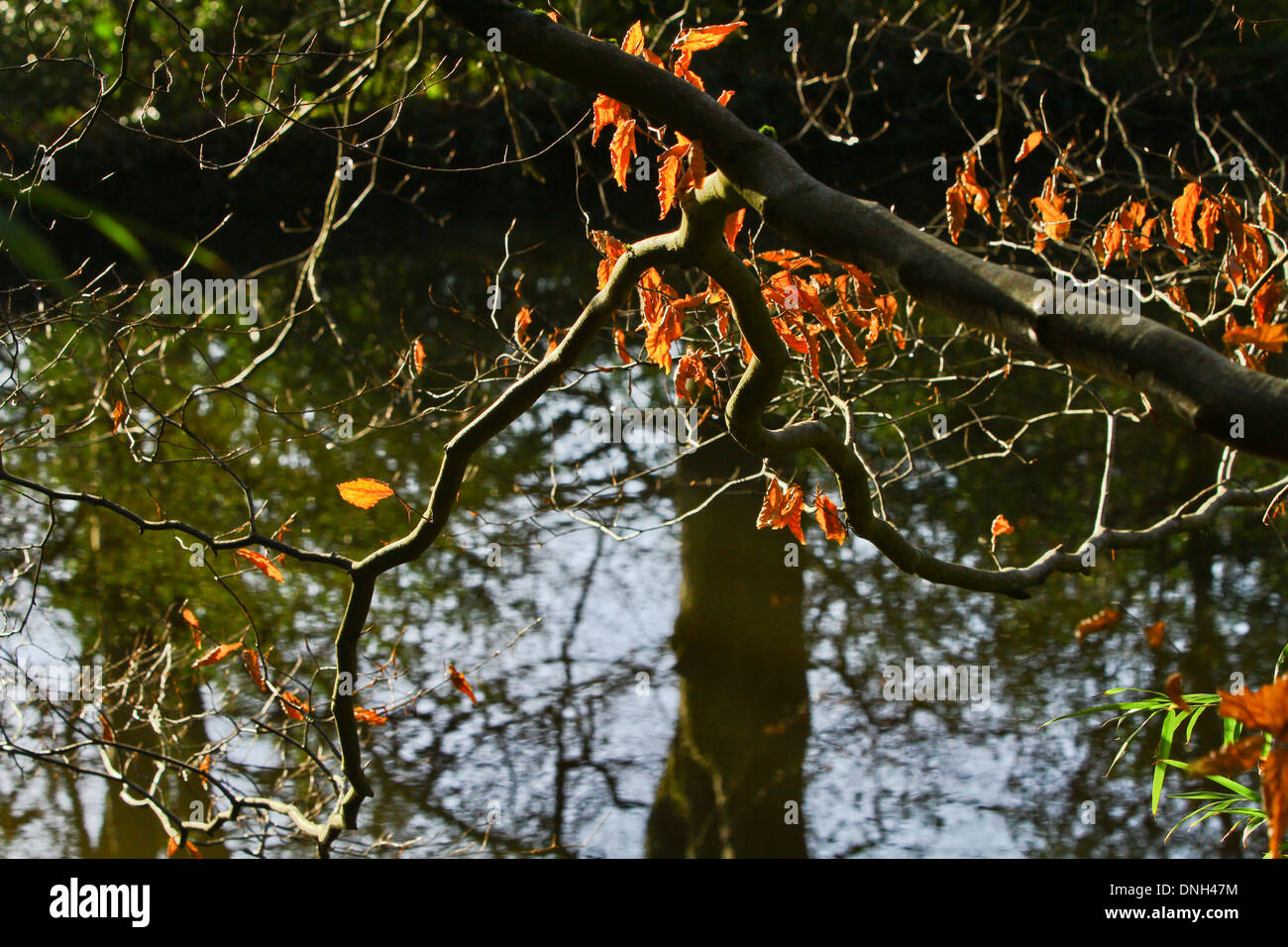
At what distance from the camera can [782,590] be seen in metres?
4.85

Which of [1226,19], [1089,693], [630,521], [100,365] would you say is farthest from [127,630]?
[1226,19]

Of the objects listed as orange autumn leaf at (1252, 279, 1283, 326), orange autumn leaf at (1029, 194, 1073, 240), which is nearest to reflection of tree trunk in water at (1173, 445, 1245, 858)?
orange autumn leaf at (1252, 279, 1283, 326)

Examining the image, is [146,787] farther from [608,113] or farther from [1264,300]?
[1264,300]

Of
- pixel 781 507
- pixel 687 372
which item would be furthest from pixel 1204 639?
pixel 687 372

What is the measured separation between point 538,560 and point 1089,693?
246cm

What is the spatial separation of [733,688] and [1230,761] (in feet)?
10.7

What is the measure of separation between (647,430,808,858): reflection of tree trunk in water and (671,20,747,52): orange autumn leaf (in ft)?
7.51

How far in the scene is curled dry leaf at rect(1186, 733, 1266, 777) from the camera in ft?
3.23

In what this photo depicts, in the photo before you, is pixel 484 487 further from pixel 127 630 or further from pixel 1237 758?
pixel 1237 758

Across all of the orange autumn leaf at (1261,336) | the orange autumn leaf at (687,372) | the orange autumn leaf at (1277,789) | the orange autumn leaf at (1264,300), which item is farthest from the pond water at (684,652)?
the orange autumn leaf at (1277,789)

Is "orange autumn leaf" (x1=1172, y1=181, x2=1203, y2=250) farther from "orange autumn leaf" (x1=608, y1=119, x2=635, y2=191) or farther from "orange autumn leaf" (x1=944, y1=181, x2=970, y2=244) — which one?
"orange autumn leaf" (x1=608, y1=119, x2=635, y2=191)

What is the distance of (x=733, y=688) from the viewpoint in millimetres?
4219

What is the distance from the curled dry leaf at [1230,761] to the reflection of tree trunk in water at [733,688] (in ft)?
8.27

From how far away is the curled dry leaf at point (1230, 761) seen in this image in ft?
3.23
